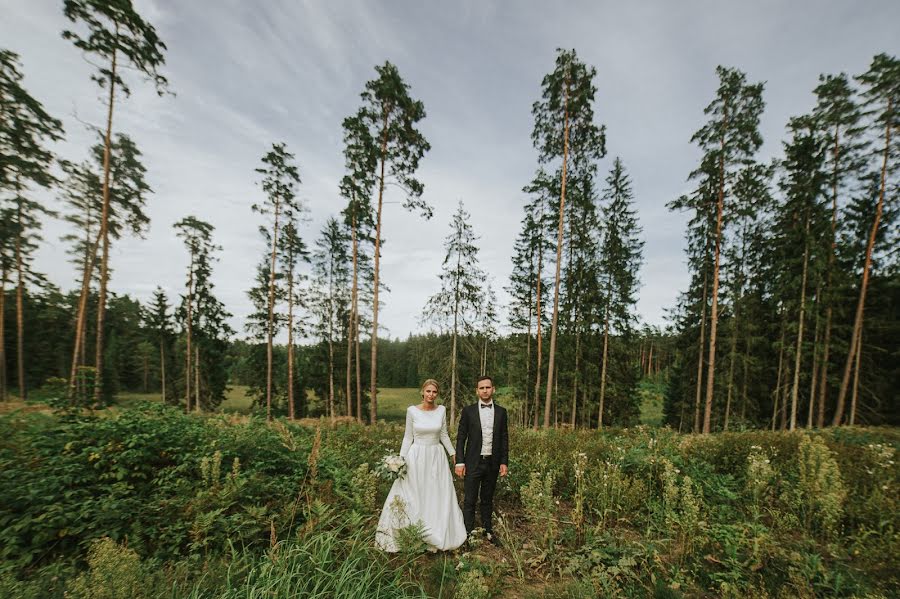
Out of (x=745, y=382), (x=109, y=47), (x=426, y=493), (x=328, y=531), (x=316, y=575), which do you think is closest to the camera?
(x=316, y=575)

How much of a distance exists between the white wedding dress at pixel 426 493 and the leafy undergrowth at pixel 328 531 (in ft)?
0.76

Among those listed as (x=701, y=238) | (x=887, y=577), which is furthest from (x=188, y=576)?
(x=701, y=238)

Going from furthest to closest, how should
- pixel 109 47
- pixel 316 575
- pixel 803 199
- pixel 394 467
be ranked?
pixel 803 199, pixel 109 47, pixel 394 467, pixel 316 575

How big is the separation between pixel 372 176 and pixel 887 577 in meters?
15.6

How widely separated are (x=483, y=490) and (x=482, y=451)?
2.18 ft

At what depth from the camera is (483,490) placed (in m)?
4.73

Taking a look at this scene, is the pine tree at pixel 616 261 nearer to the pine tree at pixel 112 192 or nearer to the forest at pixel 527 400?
the forest at pixel 527 400

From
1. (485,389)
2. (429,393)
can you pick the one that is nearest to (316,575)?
(429,393)

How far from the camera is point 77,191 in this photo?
15039mm

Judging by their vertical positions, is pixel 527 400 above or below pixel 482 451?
below

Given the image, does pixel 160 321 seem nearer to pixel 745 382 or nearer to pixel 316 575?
pixel 316 575

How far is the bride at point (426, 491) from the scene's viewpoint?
410 cm

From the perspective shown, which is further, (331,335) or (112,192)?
(331,335)

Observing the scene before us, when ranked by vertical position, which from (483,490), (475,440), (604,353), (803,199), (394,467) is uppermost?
(803,199)
